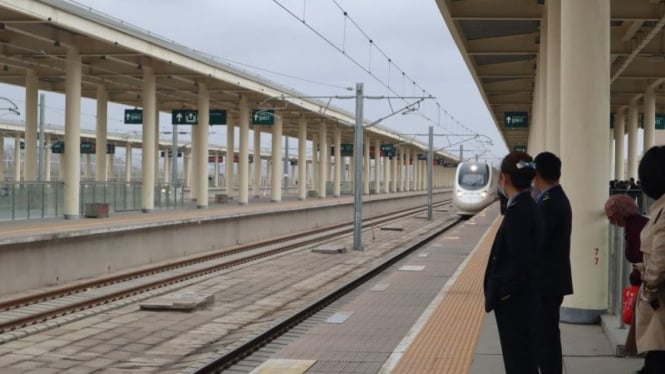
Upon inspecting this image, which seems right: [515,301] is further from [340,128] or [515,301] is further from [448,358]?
[340,128]

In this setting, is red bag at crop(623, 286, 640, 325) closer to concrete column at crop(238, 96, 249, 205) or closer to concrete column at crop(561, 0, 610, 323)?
concrete column at crop(561, 0, 610, 323)

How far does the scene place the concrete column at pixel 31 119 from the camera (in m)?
33.0

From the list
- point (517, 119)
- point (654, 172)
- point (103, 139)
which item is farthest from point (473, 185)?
point (654, 172)

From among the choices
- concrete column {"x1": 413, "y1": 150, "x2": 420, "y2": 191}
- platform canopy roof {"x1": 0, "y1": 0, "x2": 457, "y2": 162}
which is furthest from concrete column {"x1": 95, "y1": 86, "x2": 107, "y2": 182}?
concrete column {"x1": 413, "y1": 150, "x2": 420, "y2": 191}

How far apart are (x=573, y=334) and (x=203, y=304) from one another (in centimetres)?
734

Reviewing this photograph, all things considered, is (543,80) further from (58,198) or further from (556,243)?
(556,243)

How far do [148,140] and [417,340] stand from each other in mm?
26044

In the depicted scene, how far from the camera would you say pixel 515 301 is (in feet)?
17.0

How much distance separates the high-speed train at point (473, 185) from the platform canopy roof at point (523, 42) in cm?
574

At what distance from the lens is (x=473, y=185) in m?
43.3

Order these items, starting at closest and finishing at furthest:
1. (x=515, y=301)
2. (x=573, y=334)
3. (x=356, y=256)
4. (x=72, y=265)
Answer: (x=515, y=301), (x=573, y=334), (x=72, y=265), (x=356, y=256)

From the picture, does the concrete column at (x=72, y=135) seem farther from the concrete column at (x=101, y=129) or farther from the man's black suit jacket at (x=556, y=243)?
the man's black suit jacket at (x=556, y=243)

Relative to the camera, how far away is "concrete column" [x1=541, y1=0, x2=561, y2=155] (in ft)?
44.2

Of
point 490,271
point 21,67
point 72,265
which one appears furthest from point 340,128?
point 490,271
